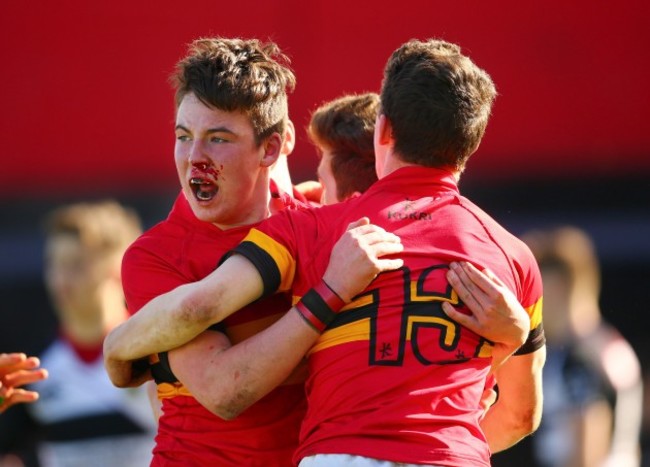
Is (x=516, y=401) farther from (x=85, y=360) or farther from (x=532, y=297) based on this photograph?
(x=85, y=360)

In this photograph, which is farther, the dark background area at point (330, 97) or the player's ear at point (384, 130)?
the dark background area at point (330, 97)

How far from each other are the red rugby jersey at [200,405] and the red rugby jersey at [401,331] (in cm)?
22

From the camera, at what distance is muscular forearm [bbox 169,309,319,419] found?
288cm

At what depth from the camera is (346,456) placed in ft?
9.08

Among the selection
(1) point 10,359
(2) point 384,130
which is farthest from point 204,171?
(1) point 10,359

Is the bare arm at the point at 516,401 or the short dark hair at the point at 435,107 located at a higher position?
the short dark hair at the point at 435,107

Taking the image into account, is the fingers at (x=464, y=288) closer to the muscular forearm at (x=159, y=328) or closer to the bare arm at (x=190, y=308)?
the bare arm at (x=190, y=308)

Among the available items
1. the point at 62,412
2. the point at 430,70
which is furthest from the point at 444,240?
the point at 62,412

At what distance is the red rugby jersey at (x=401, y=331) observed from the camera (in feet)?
9.13

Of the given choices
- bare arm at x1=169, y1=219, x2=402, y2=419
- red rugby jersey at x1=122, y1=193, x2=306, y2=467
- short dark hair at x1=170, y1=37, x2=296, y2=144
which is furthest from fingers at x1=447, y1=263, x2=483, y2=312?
short dark hair at x1=170, y1=37, x2=296, y2=144

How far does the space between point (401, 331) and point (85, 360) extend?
140 inches

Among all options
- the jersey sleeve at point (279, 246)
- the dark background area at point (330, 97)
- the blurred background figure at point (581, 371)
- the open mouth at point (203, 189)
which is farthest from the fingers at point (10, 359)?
the blurred background figure at point (581, 371)

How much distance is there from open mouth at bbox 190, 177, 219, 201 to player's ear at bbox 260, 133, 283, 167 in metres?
0.18

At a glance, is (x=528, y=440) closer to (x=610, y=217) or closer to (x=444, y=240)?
(x=610, y=217)
